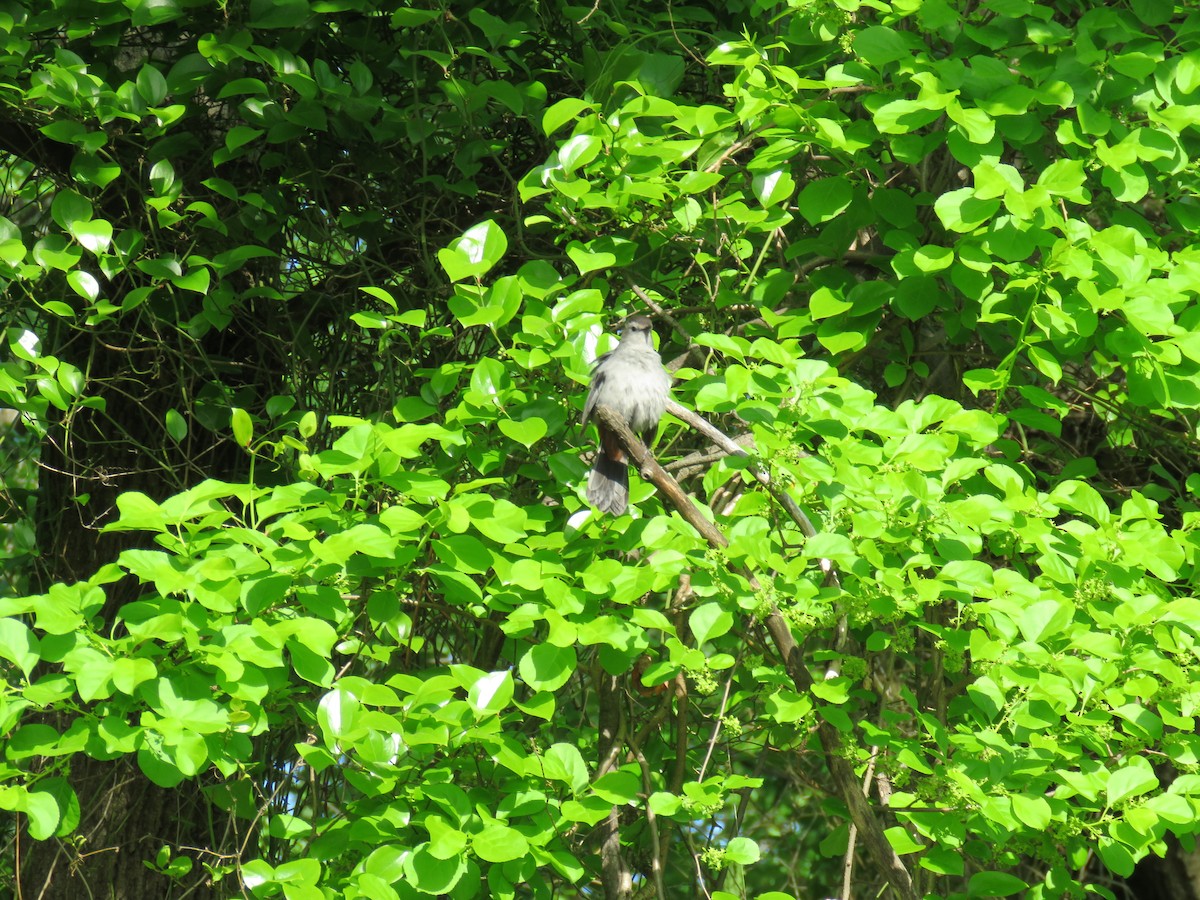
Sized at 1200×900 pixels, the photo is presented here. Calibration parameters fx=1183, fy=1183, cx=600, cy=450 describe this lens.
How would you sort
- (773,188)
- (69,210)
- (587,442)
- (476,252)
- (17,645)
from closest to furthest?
1. (17,645)
2. (476,252)
3. (773,188)
4. (587,442)
5. (69,210)

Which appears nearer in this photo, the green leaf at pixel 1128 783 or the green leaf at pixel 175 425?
the green leaf at pixel 1128 783

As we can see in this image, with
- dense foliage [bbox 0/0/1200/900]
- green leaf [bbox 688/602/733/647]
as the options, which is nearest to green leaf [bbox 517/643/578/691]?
dense foliage [bbox 0/0/1200/900]

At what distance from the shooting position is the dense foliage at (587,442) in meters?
2.10

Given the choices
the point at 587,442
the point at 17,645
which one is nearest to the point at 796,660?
the point at 587,442

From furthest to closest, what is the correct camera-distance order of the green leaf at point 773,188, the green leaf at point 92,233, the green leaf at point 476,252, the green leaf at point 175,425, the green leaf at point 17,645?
the green leaf at point 175,425
the green leaf at point 92,233
the green leaf at point 773,188
the green leaf at point 476,252
the green leaf at point 17,645

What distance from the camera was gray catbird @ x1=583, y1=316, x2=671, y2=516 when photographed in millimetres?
2553

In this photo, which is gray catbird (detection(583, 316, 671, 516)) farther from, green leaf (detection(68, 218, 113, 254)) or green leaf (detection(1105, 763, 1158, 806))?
green leaf (detection(68, 218, 113, 254))

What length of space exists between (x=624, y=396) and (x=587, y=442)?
200 millimetres

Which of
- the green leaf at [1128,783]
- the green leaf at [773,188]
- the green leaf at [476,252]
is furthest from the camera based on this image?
the green leaf at [773,188]

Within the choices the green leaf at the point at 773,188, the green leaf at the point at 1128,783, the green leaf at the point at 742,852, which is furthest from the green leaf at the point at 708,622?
the green leaf at the point at 773,188

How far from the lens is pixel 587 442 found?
2742mm

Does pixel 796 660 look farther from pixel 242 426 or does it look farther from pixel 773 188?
pixel 242 426

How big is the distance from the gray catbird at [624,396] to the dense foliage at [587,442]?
0.06 m

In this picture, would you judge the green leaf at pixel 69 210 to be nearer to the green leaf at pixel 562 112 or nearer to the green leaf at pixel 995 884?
the green leaf at pixel 562 112
